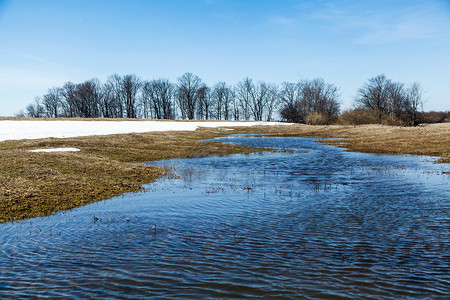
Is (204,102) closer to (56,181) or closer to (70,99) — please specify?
(70,99)

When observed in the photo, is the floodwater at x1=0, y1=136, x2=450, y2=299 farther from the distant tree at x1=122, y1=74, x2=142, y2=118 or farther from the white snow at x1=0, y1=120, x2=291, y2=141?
the distant tree at x1=122, y1=74, x2=142, y2=118

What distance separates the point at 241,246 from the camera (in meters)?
8.61

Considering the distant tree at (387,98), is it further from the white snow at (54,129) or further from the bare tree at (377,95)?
the white snow at (54,129)

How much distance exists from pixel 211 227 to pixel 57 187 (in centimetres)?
884

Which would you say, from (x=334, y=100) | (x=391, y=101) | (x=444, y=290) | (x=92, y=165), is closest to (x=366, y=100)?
(x=391, y=101)

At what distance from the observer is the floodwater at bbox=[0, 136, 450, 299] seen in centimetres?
637

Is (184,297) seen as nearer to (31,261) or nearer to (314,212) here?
(31,261)

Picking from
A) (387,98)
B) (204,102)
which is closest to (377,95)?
(387,98)

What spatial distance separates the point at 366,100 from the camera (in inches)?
4407

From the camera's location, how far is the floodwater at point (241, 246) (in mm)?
6367

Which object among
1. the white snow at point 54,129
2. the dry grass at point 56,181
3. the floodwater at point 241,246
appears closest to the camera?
the floodwater at point 241,246

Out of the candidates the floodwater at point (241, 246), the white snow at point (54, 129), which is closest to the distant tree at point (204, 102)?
the white snow at point (54, 129)

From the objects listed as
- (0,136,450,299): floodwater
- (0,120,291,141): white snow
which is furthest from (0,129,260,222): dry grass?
(0,120,291,141): white snow

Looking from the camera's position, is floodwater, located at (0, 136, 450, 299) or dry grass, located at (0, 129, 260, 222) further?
dry grass, located at (0, 129, 260, 222)
